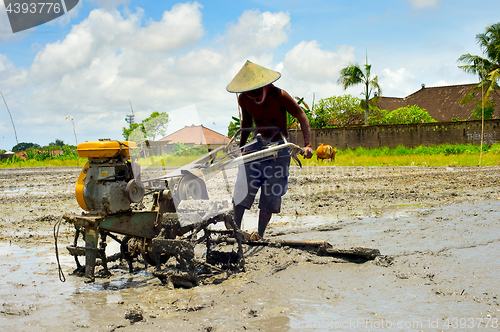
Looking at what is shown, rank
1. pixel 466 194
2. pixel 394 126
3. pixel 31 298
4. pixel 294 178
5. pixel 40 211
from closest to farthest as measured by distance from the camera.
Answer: pixel 31 298, pixel 40 211, pixel 466 194, pixel 294 178, pixel 394 126

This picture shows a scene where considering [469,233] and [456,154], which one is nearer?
[469,233]

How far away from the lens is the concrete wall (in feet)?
75.0

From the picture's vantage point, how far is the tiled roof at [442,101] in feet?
115

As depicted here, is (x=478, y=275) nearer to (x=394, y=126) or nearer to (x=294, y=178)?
(x=294, y=178)

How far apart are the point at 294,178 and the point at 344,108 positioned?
25.3 meters

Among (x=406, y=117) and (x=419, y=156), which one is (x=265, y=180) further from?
(x=406, y=117)

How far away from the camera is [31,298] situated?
3299 mm

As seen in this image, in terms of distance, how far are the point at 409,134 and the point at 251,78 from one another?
22.7 metres

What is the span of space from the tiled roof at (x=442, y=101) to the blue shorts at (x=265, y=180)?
34620 mm

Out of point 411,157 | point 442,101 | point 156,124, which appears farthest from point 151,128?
point 442,101

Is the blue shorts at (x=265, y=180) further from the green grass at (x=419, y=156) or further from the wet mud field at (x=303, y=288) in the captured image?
the green grass at (x=419, y=156)

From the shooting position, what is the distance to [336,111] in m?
36.5

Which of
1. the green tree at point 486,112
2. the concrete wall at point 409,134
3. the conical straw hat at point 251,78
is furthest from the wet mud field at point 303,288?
the green tree at point 486,112

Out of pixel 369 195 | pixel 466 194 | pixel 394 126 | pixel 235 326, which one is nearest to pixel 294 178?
pixel 369 195
